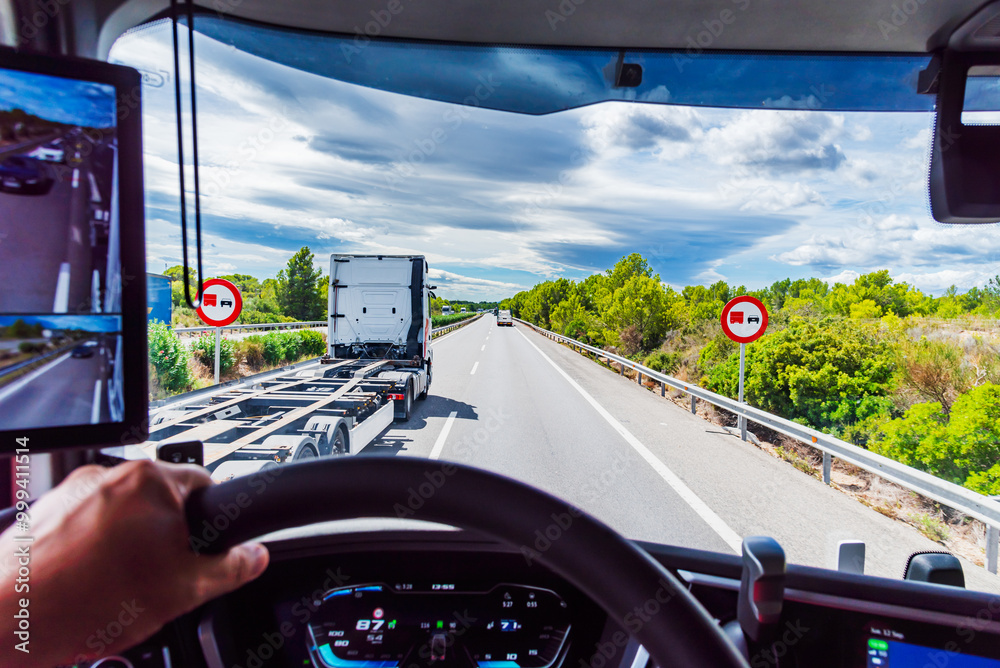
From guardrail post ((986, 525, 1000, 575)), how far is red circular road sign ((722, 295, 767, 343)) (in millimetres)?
3219

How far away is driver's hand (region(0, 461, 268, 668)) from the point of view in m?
0.68

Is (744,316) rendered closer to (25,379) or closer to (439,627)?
(439,627)

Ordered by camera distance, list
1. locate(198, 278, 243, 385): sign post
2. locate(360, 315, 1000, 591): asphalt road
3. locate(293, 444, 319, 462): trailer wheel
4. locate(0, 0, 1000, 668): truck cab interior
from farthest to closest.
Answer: locate(198, 278, 243, 385): sign post, locate(360, 315, 1000, 591): asphalt road, locate(293, 444, 319, 462): trailer wheel, locate(0, 0, 1000, 668): truck cab interior

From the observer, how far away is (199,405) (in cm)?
532

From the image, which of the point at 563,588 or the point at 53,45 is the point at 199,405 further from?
the point at 563,588

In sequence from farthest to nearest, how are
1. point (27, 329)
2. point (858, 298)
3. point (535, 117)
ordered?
point (858, 298), point (535, 117), point (27, 329)

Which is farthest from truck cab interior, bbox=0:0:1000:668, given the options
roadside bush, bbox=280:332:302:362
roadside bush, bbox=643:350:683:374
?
roadside bush, bbox=280:332:302:362

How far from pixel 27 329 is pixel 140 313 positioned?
21 cm

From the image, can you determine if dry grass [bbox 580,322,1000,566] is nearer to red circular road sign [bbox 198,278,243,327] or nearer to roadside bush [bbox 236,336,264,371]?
red circular road sign [bbox 198,278,243,327]

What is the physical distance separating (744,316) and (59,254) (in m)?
6.73

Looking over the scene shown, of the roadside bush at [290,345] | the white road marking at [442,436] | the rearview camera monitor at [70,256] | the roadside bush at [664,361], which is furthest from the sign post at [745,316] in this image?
the roadside bush at [290,345]

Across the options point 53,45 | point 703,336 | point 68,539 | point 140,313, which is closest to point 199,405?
point 53,45

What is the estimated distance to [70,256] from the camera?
1313mm

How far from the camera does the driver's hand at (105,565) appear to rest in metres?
0.68
